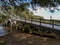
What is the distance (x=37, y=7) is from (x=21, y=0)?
76cm

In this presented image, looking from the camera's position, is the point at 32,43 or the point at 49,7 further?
the point at 32,43

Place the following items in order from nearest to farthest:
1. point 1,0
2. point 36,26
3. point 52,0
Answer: point 52,0 < point 1,0 < point 36,26

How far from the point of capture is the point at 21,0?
23.6ft

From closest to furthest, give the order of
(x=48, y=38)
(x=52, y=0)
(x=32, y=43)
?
1. (x=52, y=0)
2. (x=32, y=43)
3. (x=48, y=38)

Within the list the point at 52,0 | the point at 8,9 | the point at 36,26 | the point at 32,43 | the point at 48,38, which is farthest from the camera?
the point at 36,26

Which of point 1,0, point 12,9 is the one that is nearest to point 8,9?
point 12,9

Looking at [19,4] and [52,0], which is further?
[19,4]

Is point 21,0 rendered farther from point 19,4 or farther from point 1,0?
point 1,0

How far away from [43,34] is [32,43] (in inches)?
115

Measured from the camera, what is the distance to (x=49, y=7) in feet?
22.1

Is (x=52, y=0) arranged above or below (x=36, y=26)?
above

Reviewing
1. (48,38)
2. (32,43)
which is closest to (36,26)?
(48,38)

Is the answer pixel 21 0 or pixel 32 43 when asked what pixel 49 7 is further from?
pixel 32 43

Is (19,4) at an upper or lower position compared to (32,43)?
upper
